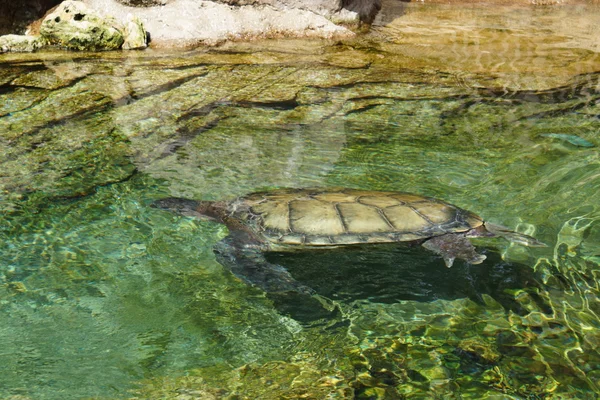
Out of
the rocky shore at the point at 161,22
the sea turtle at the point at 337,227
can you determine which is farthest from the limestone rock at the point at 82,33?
the sea turtle at the point at 337,227

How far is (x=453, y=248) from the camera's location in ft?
14.1

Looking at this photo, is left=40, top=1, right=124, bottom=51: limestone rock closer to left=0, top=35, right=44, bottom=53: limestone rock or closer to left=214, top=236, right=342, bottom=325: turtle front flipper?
left=0, top=35, right=44, bottom=53: limestone rock

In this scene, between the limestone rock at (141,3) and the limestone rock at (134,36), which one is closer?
the limestone rock at (134,36)

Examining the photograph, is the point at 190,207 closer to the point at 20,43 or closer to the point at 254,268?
the point at 254,268

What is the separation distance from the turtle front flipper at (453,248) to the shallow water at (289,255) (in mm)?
143

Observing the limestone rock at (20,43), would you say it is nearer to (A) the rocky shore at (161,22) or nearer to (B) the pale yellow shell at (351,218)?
(A) the rocky shore at (161,22)

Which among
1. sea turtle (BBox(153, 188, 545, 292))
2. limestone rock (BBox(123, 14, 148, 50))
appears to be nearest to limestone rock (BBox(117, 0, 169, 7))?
limestone rock (BBox(123, 14, 148, 50))

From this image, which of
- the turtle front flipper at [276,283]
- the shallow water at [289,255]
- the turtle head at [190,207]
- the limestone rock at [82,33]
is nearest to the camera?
the shallow water at [289,255]

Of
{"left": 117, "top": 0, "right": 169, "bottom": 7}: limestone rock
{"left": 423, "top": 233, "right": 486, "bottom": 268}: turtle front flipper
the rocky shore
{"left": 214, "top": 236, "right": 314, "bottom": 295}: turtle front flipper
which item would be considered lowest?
{"left": 214, "top": 236, "right": 314, "bottom": 295}: turtle front flipper

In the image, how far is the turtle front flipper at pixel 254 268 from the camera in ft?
13.3

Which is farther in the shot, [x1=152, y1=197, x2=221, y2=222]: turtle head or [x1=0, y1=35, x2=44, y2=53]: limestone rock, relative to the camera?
[x1=0, y1=35, x2=44, y2=53]: limestone rock

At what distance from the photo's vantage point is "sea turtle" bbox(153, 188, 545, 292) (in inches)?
168

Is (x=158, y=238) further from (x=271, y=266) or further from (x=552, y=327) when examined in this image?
(x=552, y=327)

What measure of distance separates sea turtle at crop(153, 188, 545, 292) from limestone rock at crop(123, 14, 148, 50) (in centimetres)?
609
